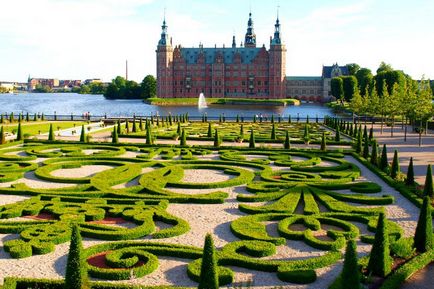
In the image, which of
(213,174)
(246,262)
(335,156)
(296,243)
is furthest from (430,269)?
(335,156)

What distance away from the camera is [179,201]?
14.7m

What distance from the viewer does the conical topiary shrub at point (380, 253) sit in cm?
902

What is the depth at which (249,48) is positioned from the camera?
437ft

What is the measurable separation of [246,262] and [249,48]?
127m

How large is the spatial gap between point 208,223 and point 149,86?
130 m

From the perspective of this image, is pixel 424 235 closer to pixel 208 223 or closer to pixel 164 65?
pixel 208 223

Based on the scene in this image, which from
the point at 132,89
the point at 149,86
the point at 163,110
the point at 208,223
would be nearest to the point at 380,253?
the point at 208,223

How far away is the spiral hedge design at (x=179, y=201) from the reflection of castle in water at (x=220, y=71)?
4351 inches

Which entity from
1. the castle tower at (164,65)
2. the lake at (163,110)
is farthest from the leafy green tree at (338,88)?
the castle tower at (164,65)

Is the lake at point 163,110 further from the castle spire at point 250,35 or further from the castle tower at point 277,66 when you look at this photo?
the castle spire at point 250,35

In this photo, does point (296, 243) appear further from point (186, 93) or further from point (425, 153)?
point (186, 93)

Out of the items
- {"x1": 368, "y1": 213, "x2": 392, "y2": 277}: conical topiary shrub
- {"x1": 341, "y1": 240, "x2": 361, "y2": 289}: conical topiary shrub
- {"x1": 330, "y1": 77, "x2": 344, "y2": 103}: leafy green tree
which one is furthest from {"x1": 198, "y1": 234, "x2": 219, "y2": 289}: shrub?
{"x1": 330, "y1": 77, "x2": 344, "y2": 103}: leafy green tree

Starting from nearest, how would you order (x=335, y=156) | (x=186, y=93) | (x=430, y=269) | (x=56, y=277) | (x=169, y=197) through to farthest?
(x=56, y=277), (x=430, y=269), (x=169, y=197), (x=335, y=156), (x=186, y=93)

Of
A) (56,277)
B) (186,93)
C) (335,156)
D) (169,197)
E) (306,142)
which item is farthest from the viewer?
(186,93)
